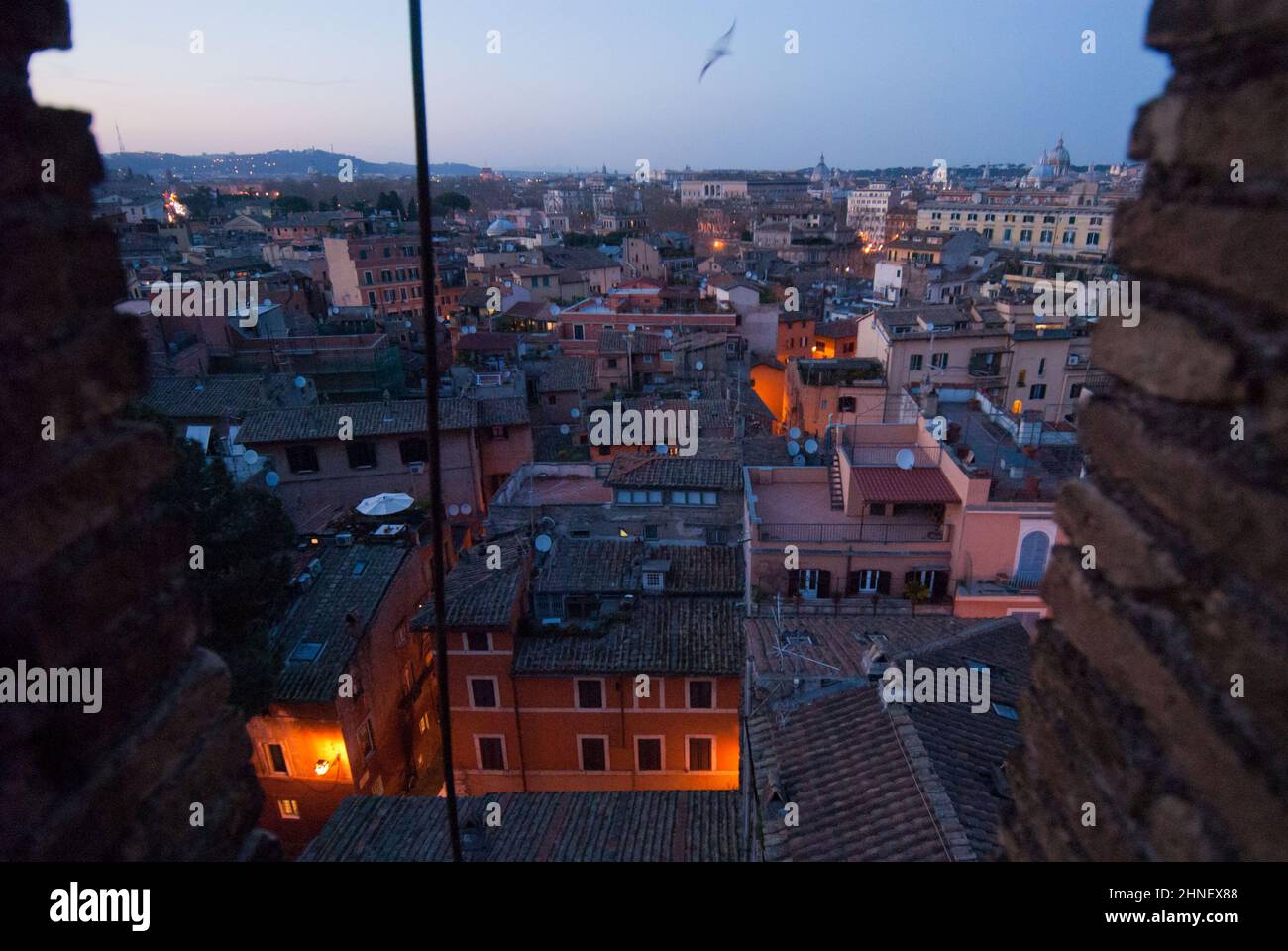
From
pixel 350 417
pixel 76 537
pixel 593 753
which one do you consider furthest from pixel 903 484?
pixel 350 417

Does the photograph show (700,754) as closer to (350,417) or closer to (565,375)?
(350,417)

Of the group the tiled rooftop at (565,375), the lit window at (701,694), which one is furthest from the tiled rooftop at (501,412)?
the lit window at (701,694)

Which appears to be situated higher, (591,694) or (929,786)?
(929,786)

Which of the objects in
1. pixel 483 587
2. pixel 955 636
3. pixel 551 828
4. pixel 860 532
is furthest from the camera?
pixel 860 532

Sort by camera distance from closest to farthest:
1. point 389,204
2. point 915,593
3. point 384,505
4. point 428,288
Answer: point 428,288, point 915,593, point 384,505, point 389,204

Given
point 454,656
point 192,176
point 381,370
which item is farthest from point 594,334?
point 192,176

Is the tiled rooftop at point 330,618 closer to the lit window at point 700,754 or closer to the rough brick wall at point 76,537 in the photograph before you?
the lit window at point 700,754
